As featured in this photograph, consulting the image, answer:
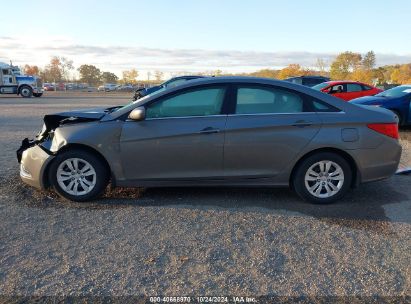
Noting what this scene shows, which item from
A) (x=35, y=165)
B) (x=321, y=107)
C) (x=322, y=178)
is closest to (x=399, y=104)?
(x=321, y=107)

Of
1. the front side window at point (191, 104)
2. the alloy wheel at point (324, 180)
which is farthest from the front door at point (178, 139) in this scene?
the alloy wheel at point (324, 180)

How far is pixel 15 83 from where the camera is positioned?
33844 mm

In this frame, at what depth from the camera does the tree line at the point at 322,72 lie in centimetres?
7271

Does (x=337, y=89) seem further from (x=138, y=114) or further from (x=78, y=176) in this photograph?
(x=78, y=176)

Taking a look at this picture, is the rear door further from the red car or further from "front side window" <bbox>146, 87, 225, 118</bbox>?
the red car

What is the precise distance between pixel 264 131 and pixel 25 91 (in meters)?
34.4

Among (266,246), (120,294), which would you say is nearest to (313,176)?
(266,246)

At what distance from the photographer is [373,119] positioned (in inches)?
186

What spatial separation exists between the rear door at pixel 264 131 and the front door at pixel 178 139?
0.17 metres

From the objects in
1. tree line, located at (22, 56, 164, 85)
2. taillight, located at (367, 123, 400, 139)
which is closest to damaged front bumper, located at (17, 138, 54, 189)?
taillight, located at (367, 123, 400, 139)

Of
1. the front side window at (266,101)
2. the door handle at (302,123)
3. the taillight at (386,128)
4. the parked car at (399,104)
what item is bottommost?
the parked car at (399,104)

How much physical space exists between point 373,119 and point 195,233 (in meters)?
2.60

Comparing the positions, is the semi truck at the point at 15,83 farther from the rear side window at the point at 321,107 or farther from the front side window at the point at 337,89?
the rear side window at the point at 321,107

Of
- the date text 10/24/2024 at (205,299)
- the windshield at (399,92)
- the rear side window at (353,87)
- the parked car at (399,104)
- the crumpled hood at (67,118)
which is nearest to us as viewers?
the date text 10/24/2024 at (205,299)
